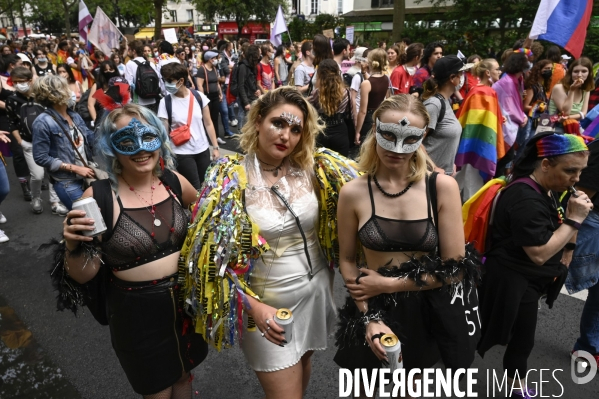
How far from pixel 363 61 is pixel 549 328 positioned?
21.4 feet

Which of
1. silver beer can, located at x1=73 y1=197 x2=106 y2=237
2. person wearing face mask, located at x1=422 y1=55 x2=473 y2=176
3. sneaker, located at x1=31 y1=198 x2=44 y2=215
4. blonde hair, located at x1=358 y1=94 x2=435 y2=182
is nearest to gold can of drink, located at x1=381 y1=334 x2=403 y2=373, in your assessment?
blonde hair, located at x1=358 y1=94 x2=435 y2=182

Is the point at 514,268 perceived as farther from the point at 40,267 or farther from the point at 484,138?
the point at 40,267

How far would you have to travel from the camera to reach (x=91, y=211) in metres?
1.79

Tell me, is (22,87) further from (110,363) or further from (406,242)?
(406,242)

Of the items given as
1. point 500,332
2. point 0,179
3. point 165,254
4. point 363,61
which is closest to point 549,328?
point 500,332

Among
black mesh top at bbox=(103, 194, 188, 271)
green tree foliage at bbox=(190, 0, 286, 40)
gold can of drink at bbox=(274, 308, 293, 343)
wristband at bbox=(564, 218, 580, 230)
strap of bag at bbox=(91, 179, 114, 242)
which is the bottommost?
gold can of drink at bbox=(274, 308, 293, 343)

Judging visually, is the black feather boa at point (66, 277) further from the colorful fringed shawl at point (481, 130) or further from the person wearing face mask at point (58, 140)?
the colorful fringed shawl at point (481, 130)

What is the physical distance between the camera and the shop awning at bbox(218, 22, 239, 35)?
50.7 meters

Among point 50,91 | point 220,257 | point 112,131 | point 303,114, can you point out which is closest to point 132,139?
point 112,131

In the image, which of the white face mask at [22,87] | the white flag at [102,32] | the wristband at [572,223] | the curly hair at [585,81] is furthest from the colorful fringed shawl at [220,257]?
the white flag at [102,32]

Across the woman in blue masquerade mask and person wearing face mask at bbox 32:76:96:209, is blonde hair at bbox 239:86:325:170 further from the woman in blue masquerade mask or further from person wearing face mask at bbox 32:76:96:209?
person wearing face mask at bbox 32:76:96:209

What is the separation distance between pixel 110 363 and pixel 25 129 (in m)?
3.65

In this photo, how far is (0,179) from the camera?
4852mm

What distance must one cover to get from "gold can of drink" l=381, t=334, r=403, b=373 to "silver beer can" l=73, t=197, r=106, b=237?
1.24 meters
